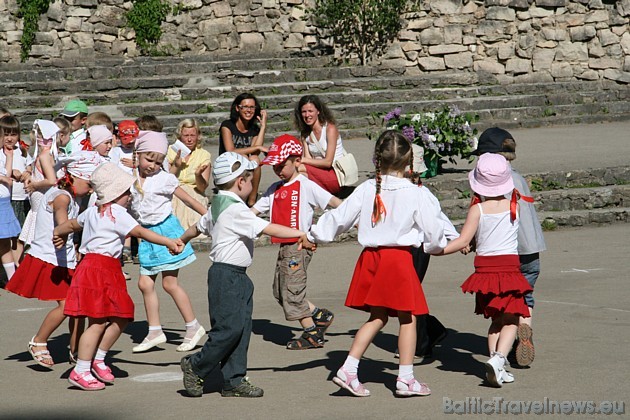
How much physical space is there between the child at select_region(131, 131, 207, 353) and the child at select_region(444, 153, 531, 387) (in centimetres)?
201

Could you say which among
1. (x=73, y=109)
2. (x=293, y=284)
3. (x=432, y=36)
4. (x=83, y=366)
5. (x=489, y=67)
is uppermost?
(x=432, y=36)

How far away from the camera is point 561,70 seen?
20.2 m

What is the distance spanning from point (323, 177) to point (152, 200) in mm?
2008

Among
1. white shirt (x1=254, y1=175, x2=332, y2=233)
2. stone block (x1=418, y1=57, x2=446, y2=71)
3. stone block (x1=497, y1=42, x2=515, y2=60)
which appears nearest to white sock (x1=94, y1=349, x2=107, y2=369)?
white shirt (x1=254, y1=175, x2=332, y2=233)

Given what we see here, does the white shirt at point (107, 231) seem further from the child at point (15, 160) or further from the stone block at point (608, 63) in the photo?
the stone block at point (608, 63)

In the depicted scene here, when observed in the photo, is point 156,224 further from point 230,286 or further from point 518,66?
point 518,66

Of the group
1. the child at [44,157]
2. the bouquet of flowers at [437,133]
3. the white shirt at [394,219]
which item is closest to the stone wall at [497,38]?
the bouquet of flowers at [437,133]

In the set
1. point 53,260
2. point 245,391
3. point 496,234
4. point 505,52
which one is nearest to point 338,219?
point 496,234

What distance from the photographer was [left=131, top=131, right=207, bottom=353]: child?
22.4ft

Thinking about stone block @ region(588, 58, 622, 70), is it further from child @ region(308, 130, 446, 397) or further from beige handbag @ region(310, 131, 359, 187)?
child @ region(308, 130, 446, 397)

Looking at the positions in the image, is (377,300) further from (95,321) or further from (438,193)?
(438,193)

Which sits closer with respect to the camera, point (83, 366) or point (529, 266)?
point (83, 366)

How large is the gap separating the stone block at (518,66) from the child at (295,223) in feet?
46.9

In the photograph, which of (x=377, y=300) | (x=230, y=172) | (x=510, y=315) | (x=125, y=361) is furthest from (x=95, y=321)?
(x=510, y=315)
